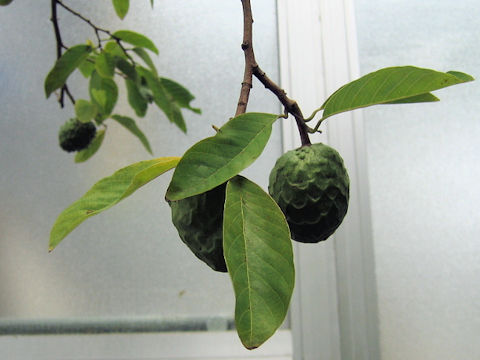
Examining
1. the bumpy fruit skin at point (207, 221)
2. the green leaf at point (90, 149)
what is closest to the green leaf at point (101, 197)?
the bumpy fruit skin at point (207, 221)

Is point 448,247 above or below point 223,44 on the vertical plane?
below

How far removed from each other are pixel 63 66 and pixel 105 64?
9cm

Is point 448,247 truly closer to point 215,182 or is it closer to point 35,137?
point 215,182

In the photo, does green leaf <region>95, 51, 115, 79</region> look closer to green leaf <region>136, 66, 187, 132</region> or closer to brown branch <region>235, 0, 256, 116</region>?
green leaf <region>136, 66, 187, 132</region>

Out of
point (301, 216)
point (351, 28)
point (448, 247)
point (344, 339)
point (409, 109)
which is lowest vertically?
point (344, 339)

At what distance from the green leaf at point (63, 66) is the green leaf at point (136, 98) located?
15cm

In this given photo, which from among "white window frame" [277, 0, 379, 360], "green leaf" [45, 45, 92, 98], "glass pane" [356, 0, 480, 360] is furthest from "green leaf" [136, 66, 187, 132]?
"glass pane" [356, 0, 480, 360]

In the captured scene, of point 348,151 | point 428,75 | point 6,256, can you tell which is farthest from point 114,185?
point 6,256

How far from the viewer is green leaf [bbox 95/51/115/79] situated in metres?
0.88

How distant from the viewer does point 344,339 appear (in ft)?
3.33

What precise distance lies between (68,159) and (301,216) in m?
1.02

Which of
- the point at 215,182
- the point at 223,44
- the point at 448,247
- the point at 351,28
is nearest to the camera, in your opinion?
the point at 215,182

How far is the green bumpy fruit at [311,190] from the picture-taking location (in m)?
0.41

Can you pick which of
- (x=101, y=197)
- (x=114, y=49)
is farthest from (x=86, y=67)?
(x=101, y=197)
